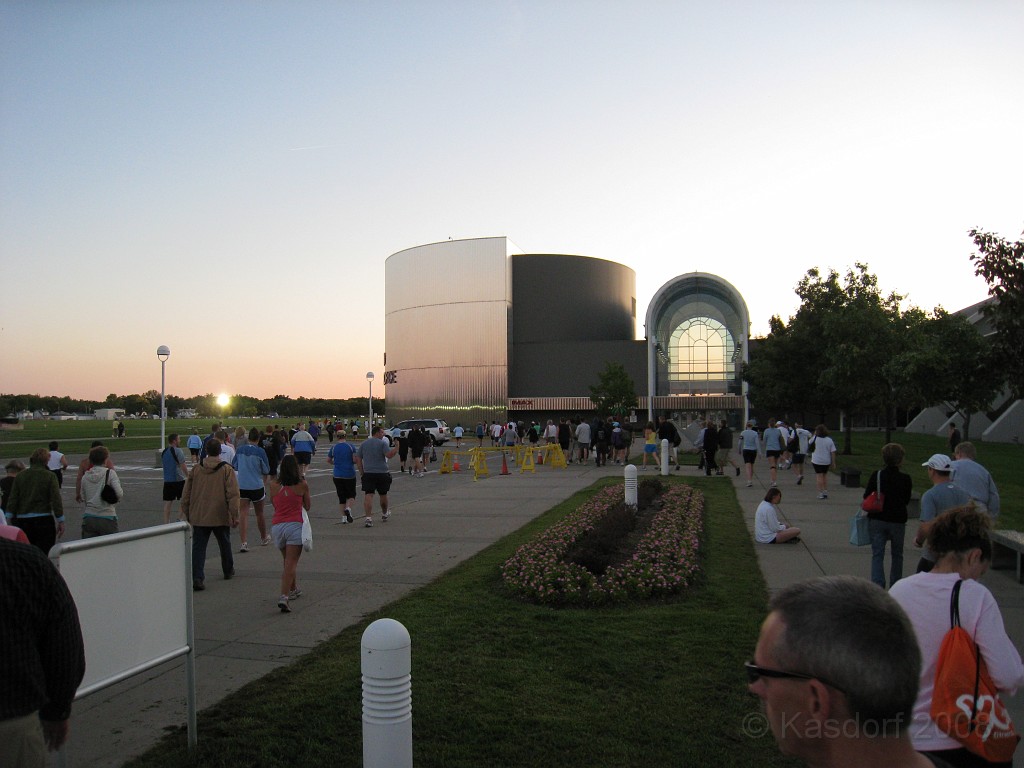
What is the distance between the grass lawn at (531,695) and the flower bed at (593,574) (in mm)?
279

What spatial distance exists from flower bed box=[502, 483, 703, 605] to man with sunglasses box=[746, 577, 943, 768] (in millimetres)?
6749

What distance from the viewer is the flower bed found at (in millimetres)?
8328

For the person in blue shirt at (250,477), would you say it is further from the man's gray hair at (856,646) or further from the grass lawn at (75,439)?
the grass lawn at (75,439)

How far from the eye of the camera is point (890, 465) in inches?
319

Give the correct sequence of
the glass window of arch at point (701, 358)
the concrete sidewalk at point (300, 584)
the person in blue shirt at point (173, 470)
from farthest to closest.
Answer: the glass window of arch at point (701, 358)
the person in blue shirt at point (173, 470)
the concrete sidewalk at point (300, 584)

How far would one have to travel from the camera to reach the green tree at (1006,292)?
8562 mm

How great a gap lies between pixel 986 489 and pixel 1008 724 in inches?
237

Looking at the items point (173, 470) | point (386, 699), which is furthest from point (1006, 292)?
point (173, 470)

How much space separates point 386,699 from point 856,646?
2.69m

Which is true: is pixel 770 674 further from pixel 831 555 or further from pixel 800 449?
pixel 800 449

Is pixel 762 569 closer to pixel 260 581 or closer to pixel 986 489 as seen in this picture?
pixel 986 489

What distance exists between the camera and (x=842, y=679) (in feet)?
5.27

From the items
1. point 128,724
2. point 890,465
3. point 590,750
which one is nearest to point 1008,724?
point 590,750

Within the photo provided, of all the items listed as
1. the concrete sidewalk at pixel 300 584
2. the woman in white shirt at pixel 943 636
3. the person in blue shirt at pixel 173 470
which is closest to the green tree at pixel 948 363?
the concrete sidewalk at pixel 300 584
